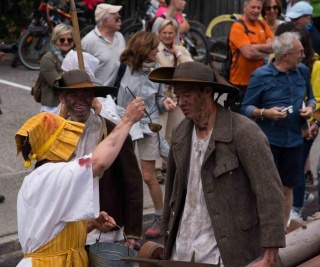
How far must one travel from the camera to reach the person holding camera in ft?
24.1

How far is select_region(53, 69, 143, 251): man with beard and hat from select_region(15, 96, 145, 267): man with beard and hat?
688mm

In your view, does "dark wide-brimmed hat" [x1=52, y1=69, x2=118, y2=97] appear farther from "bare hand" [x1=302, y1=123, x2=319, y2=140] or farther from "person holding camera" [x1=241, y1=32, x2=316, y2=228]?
"bare hand" [x1=302, y1=123, x2=319, y2=140]

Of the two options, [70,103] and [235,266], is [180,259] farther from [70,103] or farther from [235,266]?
[70,103]

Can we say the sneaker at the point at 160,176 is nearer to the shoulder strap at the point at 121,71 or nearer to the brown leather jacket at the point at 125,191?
the shoulder strap at the point at 121,71

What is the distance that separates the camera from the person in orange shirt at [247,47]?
9779mm

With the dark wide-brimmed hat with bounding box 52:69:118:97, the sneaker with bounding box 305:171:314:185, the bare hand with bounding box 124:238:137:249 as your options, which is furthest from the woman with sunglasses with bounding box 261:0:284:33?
the bare hand with bounding box 124:238:137:249

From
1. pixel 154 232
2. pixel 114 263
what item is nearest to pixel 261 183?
pixel 114 263

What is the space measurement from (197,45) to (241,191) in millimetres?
10523

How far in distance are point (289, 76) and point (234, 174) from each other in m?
3.22

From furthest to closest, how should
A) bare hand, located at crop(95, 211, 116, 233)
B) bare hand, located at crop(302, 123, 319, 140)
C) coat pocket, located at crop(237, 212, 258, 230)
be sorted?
1. bare hand, located at crop(302, 123, 319, 140)
2. bare hand, located at crop(95, 211, 116, 233)
3. coat pocket, located at crop(237, 212, 258, 230)

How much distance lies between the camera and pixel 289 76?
293 inches

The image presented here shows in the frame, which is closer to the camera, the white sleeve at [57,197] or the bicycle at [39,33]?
the white sleeve at [57,197]

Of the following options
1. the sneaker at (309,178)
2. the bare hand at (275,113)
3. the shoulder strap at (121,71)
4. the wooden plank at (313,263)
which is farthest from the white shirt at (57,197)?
the sneaker at (309,178)

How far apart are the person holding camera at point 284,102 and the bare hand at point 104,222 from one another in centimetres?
283
